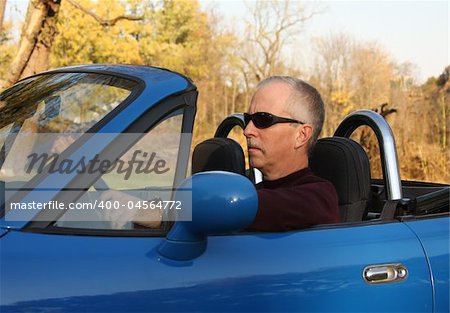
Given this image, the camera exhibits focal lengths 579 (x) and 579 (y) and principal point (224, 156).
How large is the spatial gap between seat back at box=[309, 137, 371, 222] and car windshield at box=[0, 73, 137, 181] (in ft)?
3.47

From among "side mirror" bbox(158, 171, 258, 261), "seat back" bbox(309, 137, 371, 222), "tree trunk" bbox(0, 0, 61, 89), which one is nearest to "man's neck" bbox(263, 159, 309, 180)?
"seat back" bbox(309, 137, 371, 222)

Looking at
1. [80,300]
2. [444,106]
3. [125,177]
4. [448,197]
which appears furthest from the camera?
[444,106]

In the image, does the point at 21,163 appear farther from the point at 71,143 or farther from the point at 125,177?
the point at 125,177

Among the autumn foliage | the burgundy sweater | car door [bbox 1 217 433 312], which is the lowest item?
car door [bbox 1 217 433 312]

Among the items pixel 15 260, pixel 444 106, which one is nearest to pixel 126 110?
pixel 15 260

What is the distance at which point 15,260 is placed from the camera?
1.63m

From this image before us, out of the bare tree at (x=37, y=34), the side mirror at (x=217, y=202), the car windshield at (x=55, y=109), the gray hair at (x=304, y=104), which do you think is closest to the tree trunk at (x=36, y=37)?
the bare tree at (x=37, y=34)

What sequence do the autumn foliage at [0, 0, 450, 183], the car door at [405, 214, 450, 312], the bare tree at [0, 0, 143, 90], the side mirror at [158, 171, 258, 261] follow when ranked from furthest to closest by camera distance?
1. the autumn foliage at [0, 0, 450, 183]
2. the bare tree at [0, 0, 143, 90]
3. the car door at [405, 214, 450, 312]
4. the side mirror at [158, 171, 258, 261]

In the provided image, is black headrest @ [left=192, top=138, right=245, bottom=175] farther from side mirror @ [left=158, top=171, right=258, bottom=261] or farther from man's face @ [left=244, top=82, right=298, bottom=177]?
side mirror @ [left=158, top=171, right=258, bottom=261]

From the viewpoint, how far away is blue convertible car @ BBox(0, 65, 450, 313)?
1624 mm

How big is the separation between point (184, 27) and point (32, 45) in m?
22.9

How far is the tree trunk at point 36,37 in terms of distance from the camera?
445 inches

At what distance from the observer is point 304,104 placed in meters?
2.27

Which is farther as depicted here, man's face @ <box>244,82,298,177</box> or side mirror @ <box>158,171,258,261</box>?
man's face @ <box>244,82,298,177</box>
